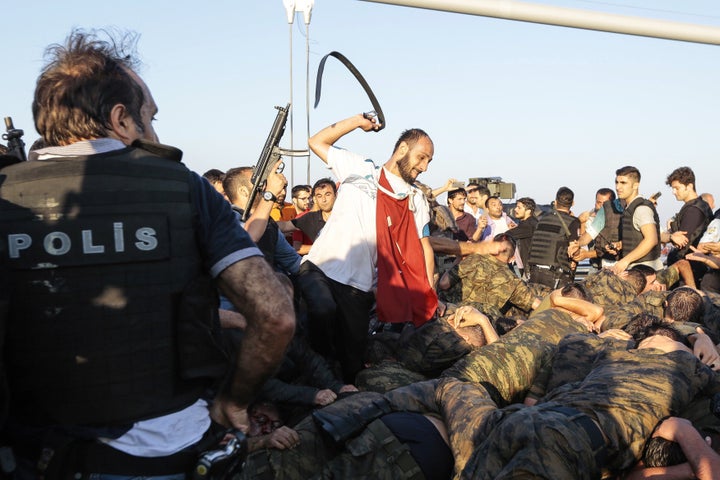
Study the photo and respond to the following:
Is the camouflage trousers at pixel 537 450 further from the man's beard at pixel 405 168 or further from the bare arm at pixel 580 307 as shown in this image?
the bare arm at pixel 580 307

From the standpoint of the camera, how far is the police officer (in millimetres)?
9203

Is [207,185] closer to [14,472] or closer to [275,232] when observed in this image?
[14,472]

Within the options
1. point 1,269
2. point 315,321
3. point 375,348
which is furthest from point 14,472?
point 375,348

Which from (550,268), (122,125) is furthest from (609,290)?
(122,125)

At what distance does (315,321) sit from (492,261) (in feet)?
10.5

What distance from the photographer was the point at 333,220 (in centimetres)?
538

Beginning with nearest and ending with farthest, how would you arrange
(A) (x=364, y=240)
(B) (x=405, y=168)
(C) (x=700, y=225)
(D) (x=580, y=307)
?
(A) (x=364, y=240) < (B) (x=405, y=168) < (D) (x=580, y=307) < (C) (x=700, y=225)

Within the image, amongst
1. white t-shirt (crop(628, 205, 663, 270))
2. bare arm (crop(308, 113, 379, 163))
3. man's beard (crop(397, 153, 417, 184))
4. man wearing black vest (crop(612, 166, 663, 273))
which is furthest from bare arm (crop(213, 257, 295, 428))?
white t-shirt (crop(628, 205, 663, 270))

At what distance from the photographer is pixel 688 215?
30.0 ft

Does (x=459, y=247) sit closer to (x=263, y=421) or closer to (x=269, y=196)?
(x=269, y=196)

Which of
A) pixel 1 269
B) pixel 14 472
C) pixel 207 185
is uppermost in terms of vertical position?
pixel 207 185

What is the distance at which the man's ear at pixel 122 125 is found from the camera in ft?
6.46

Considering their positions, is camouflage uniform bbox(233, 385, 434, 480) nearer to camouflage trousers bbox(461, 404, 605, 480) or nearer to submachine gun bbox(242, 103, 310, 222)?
camouflage trousers bbox(461, 404, 605, 480)

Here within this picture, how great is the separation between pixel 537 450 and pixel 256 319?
179 centimetres
